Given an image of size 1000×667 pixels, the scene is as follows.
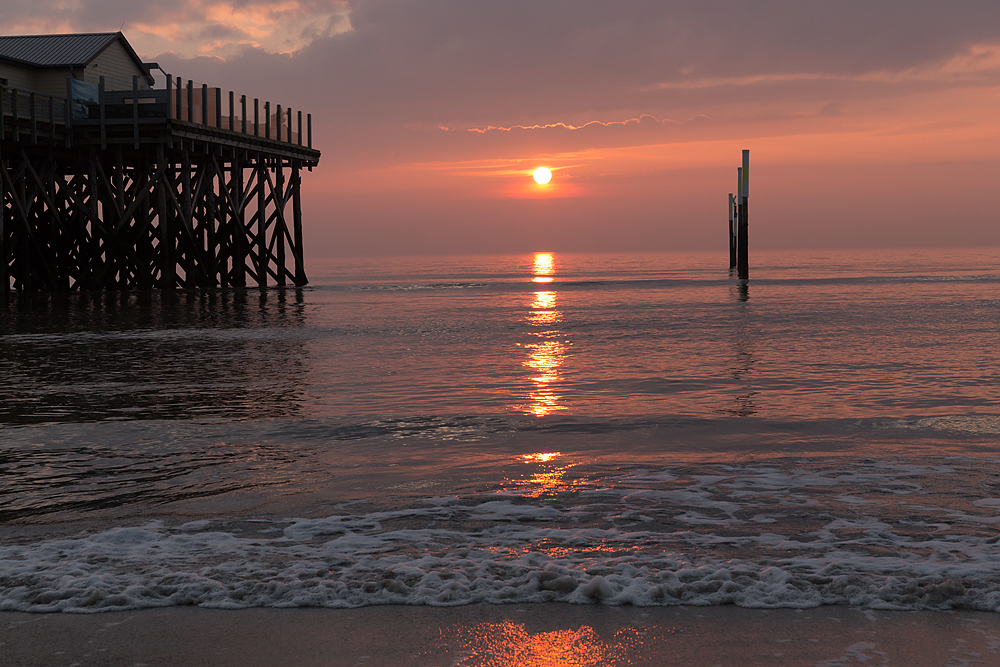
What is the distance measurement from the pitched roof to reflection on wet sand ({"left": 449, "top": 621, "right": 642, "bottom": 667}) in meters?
33.3

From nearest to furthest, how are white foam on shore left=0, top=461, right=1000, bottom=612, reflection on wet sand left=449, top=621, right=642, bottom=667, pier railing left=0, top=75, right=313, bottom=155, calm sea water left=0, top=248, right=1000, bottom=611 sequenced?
reflection on wet sand left=449, top=621, right=642, bottom=667 < white foam on shore left=0, top=461, right=1000, bottom=612 < calm sea water left=0, top=248, right=1000, bottom=611 < pier railing left=0, top=75, right=313, bottom=155

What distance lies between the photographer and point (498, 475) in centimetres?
668

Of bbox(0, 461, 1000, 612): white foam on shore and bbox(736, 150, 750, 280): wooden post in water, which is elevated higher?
bbox(736, 150, 750, 280): wooden post in water

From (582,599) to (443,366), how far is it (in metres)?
10.1

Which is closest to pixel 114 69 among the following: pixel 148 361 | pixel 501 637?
pixel 148 361

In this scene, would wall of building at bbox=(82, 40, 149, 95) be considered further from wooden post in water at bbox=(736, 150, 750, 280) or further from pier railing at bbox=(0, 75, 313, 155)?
wooden post in water at bbox=(736, 150, 750, 280)

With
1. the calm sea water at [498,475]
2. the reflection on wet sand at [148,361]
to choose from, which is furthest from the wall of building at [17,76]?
the calm sea water at [498,475]

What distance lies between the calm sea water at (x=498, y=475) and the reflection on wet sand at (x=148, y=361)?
9cm

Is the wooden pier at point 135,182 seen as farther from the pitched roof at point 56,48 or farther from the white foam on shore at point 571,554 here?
the white foam on shore at point 571,554

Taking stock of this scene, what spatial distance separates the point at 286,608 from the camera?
405 centimetres

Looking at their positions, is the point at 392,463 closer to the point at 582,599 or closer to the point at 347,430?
the point at 347,430

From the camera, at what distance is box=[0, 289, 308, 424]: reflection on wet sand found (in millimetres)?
10016

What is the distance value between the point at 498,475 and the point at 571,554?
1999mm

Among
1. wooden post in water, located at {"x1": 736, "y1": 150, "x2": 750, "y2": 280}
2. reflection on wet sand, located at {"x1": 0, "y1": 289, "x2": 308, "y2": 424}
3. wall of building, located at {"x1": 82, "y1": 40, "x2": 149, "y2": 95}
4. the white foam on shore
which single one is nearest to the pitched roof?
wall of building, located at {"x1": 82, "y1": 40, "x2": 149, "y2": 95}
